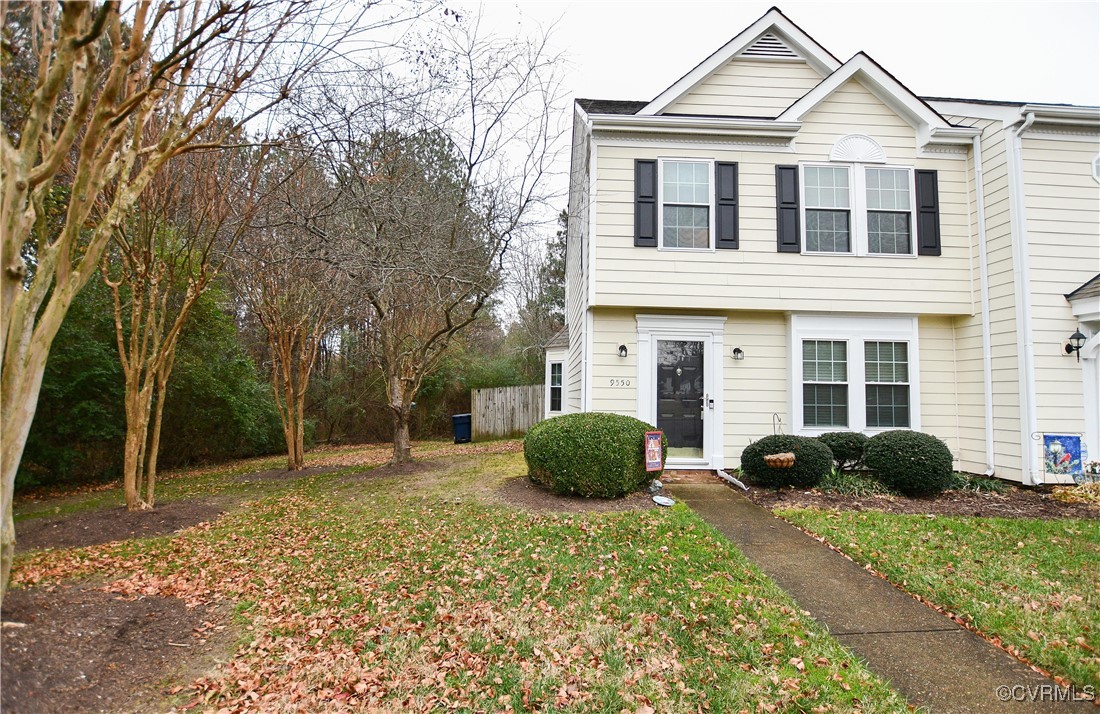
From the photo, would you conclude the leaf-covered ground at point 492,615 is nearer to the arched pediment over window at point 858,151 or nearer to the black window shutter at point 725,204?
the black window shutter at point 725,204

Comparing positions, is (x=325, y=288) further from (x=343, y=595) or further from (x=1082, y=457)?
(x=1082, y=457)

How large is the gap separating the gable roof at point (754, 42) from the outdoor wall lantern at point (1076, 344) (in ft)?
19.0

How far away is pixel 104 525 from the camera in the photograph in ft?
20.5

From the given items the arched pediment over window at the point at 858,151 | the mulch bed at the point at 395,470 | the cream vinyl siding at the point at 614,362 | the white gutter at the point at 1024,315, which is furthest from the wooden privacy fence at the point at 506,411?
the white gutter at the point at 1024,315

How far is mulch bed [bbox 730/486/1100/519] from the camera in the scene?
6.79 m

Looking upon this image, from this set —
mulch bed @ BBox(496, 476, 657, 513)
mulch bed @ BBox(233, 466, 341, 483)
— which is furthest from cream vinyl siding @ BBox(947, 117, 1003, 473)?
mulch bed @ BBox(233, 466, 341, 483)

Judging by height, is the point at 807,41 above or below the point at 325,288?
above

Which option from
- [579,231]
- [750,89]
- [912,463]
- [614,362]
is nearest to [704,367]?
[614,362]

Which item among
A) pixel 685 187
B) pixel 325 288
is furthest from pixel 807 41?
pixel 325 288

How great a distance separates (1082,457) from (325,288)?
12685 millimetres

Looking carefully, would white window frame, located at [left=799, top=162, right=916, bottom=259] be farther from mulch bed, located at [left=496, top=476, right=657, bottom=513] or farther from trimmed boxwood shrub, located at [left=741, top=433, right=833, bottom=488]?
mulch bed, located at [left=496, top=476, right=657, bottom=513]

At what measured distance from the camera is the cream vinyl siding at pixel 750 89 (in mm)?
9578

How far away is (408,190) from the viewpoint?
836 centimetres

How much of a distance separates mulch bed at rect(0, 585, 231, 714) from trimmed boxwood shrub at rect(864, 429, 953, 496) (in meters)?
8.19
